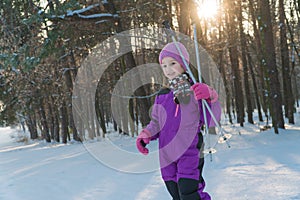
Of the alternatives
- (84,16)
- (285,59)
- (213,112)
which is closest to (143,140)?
(213,112)

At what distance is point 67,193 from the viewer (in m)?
4.11

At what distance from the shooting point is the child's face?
2.78m

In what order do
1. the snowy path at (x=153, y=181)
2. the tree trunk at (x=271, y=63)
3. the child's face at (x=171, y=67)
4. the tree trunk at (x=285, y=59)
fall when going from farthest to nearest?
1. the tree trunk at (x=285, y=59)
2. the tree trunk at (x=271, y=63)
3. the snowy path at (x=153, y=181)
4. the child's face at (x=171, y=67)

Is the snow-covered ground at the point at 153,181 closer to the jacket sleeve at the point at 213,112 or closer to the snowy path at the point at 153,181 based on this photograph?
the snowy path at the point at 153,181

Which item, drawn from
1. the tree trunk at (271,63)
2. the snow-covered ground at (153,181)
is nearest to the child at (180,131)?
the snow-covered ground at (153,181)

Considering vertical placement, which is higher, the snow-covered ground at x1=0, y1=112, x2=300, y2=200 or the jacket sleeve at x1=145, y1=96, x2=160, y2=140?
the jacket sleeve at x1=145, y1=96, x2=160, y2=140

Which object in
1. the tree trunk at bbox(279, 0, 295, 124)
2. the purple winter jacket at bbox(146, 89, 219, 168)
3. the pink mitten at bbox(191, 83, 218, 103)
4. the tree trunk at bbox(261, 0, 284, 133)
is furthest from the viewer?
the tree trunk at bbox(279, 0, 295, 124)

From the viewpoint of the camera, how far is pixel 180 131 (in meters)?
2.64

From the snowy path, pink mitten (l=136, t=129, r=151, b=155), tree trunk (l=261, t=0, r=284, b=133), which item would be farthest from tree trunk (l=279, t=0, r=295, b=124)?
pink mitten (l=136, t=129, r=151, b=155)

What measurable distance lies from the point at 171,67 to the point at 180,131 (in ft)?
1.88

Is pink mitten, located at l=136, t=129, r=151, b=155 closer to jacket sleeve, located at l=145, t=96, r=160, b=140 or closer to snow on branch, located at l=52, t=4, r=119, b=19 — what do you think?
jacket sleeve, located at l=145, t=96, r=160, b=140

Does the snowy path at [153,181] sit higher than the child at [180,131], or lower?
lower

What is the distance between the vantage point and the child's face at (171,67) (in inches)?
109

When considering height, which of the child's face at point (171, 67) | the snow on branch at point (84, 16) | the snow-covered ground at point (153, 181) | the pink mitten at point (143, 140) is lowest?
the snow-covered ground at point (153, 181)
